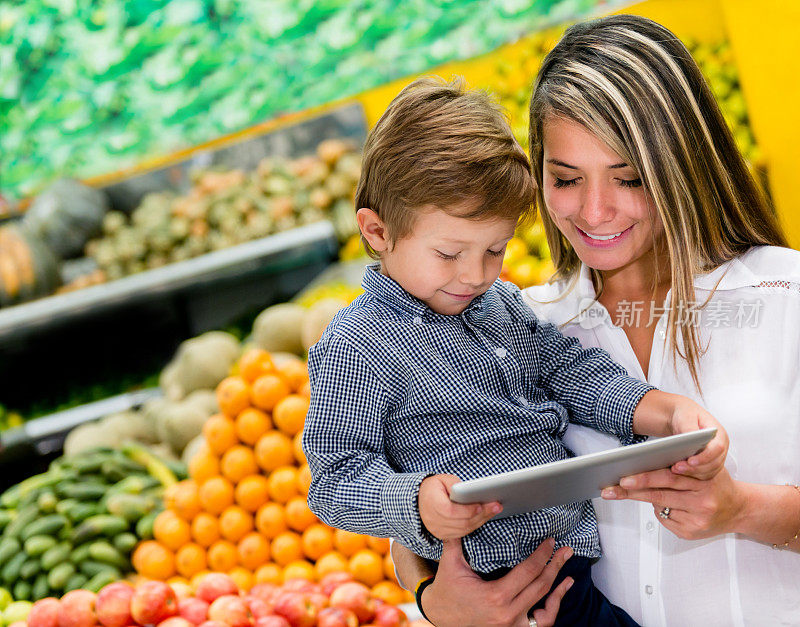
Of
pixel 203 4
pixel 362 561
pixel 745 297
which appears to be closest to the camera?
pixel 745 297

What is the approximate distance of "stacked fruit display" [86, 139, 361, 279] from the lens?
4559 mm

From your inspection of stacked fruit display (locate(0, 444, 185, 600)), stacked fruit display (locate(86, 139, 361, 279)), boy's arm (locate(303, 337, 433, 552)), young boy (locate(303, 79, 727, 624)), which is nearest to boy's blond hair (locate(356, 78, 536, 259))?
young boy (locate(303, 79, 727, 624))

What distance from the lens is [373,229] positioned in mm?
1506

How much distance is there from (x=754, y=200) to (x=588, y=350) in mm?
471

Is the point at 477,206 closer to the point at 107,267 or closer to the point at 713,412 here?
the point at 713,412

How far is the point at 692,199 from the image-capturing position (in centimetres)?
154

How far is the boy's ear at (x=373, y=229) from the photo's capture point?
1484 millimetres

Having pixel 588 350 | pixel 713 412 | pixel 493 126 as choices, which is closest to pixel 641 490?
pixel 713 412

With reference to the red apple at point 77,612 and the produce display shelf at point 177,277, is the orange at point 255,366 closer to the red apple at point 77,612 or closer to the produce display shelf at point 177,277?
the red apple at point 77,612

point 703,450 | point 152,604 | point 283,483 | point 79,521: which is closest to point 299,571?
point 283,483

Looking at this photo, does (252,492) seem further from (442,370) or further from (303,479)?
(442,370)

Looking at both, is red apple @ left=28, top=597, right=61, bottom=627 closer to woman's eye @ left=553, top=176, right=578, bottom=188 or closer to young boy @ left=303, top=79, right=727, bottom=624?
young boy @ left=303, top=79, right=727, bottom=624

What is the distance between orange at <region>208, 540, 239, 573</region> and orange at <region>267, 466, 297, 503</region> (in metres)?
0.25

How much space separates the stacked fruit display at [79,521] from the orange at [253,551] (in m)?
0.46
